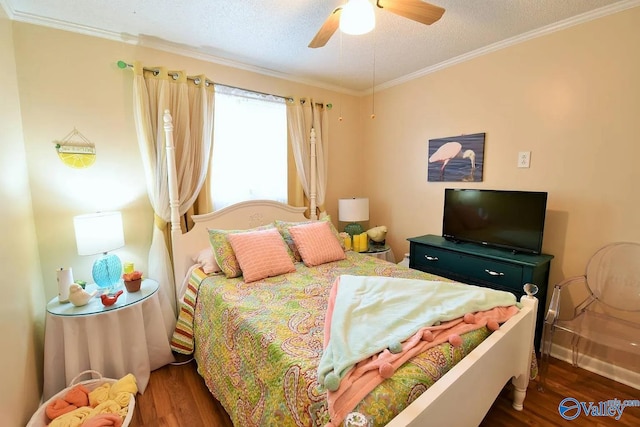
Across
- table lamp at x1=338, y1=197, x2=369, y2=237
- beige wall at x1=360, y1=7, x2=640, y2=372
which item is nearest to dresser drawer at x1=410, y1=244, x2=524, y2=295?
beige wall at x1=360, y1=7, x2=640, y2=372

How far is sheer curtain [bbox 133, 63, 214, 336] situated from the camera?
2.28 metres

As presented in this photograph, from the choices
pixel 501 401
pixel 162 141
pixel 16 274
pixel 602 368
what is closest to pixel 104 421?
pixel 16 274

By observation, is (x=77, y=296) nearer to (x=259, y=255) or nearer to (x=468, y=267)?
(x=259, y=255)

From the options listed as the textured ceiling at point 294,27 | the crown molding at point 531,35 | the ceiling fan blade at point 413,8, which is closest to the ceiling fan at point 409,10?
the ceiling fan blade at point 413,8

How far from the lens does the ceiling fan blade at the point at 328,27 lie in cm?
154

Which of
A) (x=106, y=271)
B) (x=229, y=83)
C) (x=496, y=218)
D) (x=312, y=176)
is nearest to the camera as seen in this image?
(x=106, y=271)

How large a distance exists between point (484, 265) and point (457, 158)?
108cm

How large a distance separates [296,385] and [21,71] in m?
2.58

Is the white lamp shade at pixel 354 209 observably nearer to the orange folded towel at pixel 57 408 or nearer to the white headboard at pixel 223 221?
the white headboard at pixel 223 221

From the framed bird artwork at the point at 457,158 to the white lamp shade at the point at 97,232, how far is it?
2.83m

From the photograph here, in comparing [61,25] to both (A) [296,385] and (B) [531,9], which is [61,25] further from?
(B) [531,9]

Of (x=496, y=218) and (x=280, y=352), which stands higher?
(x=496, y=218)

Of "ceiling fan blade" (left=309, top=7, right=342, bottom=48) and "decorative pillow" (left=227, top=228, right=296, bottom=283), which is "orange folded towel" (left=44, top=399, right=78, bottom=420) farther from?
"ceiling fan blade" (left=309, top=7, right=342, bottom=48)

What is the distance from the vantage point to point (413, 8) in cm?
146
